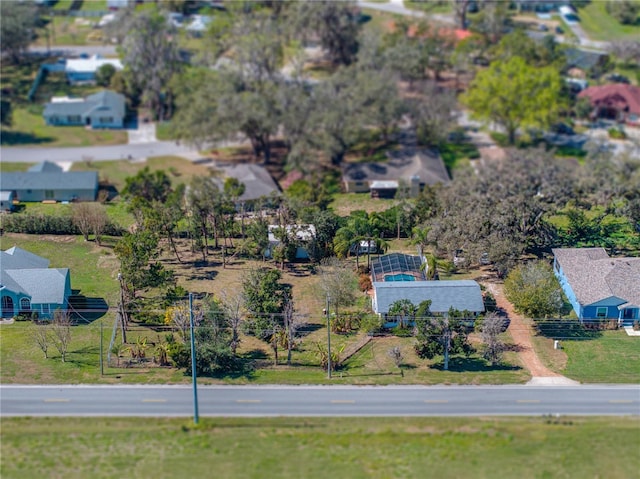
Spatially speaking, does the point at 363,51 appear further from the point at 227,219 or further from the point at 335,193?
the point at 227,219

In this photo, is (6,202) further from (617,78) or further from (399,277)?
(617,78)

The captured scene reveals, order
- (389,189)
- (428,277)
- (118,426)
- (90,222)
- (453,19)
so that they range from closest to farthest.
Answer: (118,426) → (428,277) → (90,222) → (389,189) → (453,19)

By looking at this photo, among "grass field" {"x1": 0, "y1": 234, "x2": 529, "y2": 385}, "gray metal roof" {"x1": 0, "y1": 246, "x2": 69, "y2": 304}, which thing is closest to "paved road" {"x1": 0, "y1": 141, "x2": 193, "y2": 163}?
"gray metal roof" {"x1": 0, "y1": 246, "x2": 69, "y2": 304}

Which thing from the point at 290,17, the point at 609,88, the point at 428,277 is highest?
the point at 290,17

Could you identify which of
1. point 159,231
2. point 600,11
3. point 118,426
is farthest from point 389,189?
point 600,11

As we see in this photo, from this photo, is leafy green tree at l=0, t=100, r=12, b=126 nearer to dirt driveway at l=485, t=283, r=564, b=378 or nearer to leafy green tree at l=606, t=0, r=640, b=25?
dirt driveway at l=485, t=283, r=564, b=378

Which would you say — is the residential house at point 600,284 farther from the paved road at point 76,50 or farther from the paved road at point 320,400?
the paved road at point 76,50

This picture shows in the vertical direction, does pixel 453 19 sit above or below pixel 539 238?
above

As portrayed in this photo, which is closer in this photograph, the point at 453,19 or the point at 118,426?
the point at 118,426
